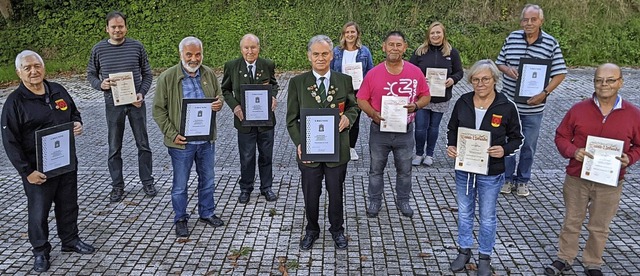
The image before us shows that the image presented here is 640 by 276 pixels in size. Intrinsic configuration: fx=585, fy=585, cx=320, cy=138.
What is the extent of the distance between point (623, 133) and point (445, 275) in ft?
6.30

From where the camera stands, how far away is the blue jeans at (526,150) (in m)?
6.91

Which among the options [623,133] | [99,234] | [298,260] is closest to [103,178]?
[99,234]

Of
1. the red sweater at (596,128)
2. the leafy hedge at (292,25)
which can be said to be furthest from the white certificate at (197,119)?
the leafy hedge at (292,25)

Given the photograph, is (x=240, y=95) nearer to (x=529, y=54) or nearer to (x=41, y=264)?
(x=41, y=264)

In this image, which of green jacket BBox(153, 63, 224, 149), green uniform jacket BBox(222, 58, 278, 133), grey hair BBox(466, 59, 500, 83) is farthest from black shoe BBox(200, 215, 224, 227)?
grey hair BBox(466, 59, 500, 83)

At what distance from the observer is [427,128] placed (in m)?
8.42

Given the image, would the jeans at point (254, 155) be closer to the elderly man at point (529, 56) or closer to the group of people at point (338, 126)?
the group of people at point (338, 126)

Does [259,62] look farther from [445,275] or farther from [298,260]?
[445,275]

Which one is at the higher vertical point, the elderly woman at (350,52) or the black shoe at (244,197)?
the elderly woman at (350,52)

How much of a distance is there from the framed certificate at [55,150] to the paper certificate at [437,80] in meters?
4.53

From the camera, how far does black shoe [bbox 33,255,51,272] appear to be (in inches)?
212

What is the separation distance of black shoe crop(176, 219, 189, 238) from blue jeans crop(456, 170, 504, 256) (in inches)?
112

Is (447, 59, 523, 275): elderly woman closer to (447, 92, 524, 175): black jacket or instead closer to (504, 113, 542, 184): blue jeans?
(447, 92, 524, 175): black jacket

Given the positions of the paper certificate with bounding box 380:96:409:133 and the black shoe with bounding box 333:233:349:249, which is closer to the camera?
the black shoe with bounding box 333:233:349:249
